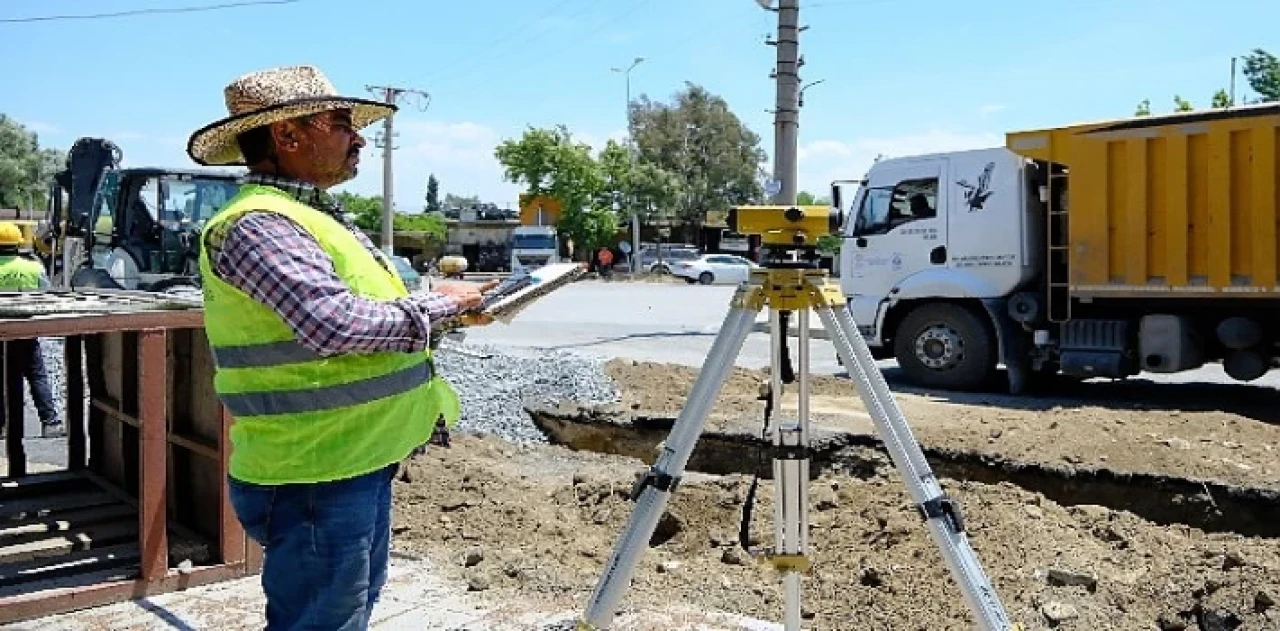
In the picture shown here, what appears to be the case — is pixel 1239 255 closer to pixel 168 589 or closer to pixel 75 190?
pixel 168 589

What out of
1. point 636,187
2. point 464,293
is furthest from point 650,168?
point 464,293

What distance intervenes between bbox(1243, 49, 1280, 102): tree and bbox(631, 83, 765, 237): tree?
22347 millimetres

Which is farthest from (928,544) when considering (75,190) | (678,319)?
(678,319)

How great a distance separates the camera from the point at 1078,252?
1040cm

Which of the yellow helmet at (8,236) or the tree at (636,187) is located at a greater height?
the tree at (636,187)

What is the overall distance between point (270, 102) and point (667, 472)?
1404 mm

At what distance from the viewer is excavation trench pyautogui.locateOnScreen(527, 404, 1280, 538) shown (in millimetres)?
5938

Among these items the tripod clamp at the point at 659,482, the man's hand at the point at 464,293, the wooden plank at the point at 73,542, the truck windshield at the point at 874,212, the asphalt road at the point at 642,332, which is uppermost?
the truck windshield at the point at 874,212

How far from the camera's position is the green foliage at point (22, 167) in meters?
57.2

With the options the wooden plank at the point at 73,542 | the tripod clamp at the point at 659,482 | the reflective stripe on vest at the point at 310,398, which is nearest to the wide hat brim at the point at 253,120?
the reflective stripe on vest at the point at 310,398

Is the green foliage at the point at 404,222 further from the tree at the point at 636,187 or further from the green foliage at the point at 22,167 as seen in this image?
the green foliage at the point at 22,167

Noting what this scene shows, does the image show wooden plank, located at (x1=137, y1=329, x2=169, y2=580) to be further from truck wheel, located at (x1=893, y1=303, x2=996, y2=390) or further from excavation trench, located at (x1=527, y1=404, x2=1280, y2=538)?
truck wheel, located at (x1=893, y1=303, x2=996, y2=390)

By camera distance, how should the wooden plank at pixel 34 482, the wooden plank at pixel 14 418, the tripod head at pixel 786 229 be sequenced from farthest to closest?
the wooden plank at pixel 14 418, the wooden plank at pixel 34 482, the tripod head at pixel 786 229

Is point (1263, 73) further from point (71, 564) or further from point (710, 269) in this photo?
point (71, 564)
